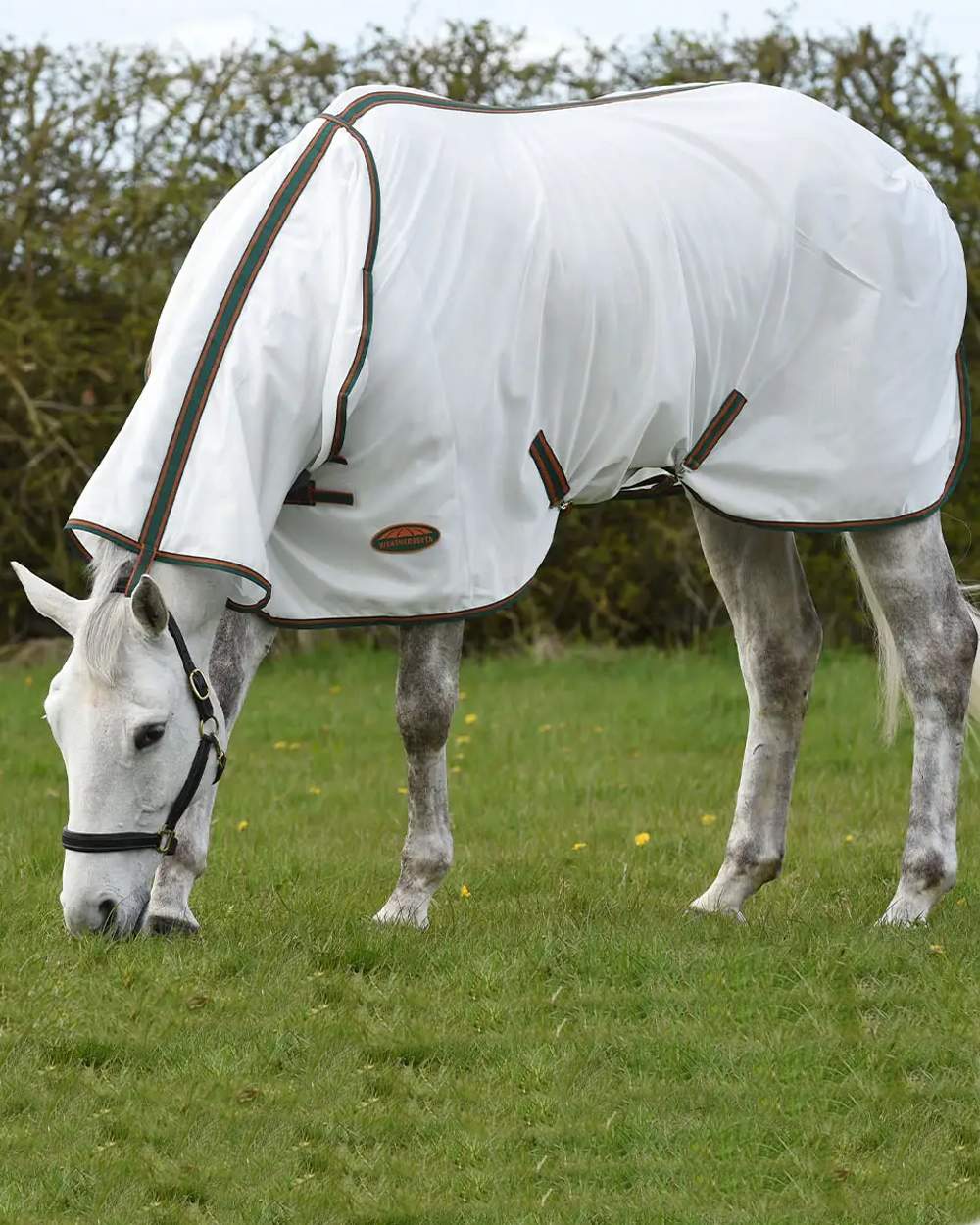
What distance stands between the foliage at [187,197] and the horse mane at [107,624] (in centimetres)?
759

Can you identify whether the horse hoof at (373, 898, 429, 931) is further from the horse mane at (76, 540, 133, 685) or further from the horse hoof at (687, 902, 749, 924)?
the horse mane at (76, 540, 133, 685)

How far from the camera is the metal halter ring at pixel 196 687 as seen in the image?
4.43 metres

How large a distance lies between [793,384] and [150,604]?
215cm

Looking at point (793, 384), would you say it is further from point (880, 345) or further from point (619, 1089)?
point (619, 1089)

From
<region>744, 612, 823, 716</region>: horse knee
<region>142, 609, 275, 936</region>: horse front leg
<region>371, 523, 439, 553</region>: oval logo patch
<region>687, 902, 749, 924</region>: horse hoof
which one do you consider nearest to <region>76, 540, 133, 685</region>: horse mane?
<region>142, 609, 275, 936</region>: horse front leg

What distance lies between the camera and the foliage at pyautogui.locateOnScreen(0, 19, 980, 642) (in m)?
11.8

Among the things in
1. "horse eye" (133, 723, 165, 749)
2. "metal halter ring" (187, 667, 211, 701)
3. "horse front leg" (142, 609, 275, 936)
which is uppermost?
"metal halter ring" (187, 667, 211, 701)

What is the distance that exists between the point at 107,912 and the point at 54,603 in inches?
30.7

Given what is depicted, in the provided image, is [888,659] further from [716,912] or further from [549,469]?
[549,469]

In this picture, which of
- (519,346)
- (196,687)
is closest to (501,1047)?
(196,687)

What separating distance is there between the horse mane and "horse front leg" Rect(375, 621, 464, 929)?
944mm

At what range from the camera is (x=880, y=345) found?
5324mm

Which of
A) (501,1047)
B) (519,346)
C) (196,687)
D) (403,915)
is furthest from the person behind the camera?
(403,915)

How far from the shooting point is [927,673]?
5.33m
